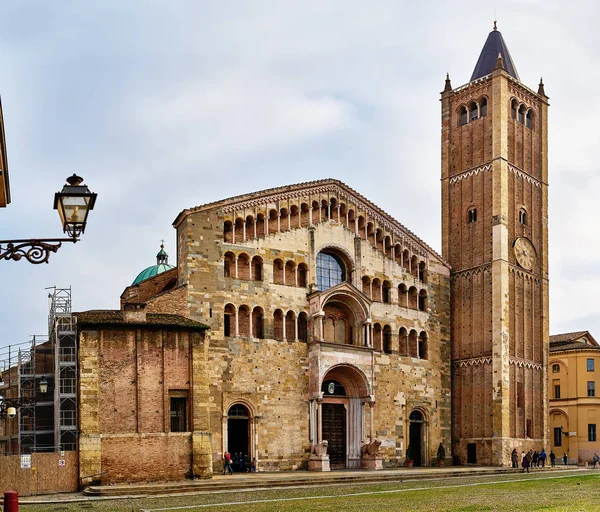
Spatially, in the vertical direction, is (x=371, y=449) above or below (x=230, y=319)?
below

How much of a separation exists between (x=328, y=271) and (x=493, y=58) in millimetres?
17305

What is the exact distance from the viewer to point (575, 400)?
63625mm

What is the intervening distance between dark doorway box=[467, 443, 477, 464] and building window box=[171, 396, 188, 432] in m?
18.8

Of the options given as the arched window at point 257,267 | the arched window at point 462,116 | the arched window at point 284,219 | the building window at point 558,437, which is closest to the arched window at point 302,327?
the arched window at point 257,267

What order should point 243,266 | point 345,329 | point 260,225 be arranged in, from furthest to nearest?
point 345,329 → point 260,225 → point 243,266

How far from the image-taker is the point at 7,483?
30.8 m

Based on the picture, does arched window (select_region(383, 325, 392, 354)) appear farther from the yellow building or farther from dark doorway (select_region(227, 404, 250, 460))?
the yellow building

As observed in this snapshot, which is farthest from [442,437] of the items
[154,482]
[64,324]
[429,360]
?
[64,324]

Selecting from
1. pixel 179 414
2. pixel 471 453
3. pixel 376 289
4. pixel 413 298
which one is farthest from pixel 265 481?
Answer: pixel 471 453

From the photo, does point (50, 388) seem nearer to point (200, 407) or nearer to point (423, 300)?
point (200, 407)

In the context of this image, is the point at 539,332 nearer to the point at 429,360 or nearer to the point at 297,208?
the point at 429,360

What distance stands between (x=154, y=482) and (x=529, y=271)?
25.9 meters

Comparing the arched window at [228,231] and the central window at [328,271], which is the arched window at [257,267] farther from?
→ the central window at [328,271]

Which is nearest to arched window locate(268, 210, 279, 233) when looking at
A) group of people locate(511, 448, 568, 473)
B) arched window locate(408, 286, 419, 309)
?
arched window locate(408, 286, 419, 309)
